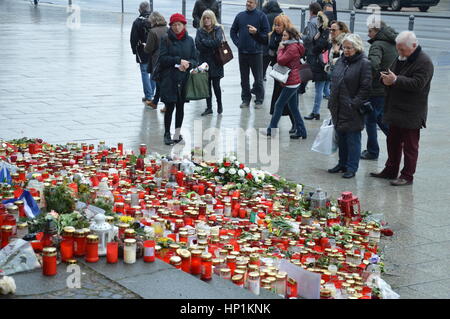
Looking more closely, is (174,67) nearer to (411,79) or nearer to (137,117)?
(137,117)

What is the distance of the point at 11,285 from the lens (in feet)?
15.5

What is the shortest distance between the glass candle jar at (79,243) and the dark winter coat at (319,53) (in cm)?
789

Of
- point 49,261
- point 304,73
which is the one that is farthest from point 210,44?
point 49,261

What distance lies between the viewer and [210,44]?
1239 centimetres

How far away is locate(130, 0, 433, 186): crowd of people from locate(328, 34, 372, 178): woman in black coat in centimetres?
1

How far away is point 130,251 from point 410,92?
4.62 metres

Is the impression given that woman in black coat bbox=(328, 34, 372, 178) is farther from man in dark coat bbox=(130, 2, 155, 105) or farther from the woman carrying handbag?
man in dark coat bbox=(130, 2, 155, 105)

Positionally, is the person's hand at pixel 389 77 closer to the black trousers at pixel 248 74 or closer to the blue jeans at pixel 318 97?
the blue jeans at pixel 318 97

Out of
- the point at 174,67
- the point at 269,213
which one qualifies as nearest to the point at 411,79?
the point at 269,213

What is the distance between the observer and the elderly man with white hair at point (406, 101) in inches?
342

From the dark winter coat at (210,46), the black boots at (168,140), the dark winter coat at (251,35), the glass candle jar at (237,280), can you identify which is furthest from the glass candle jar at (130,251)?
the dark winter coat at (251,35)

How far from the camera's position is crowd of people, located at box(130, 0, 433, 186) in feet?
29.2

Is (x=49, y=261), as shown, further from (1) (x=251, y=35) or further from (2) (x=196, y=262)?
(1) (x=251, y=35)

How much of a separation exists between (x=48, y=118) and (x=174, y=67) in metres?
2.32
